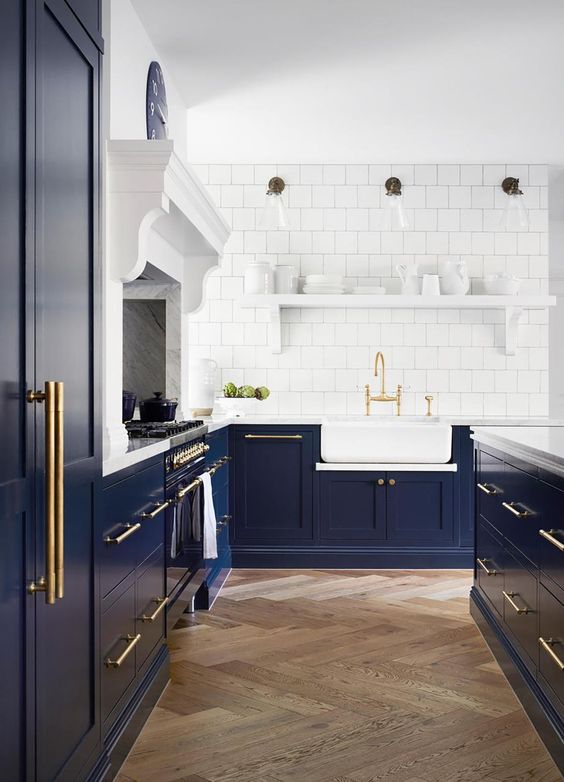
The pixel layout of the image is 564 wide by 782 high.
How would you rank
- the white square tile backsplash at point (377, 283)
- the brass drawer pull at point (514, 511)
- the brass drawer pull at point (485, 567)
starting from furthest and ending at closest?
the white square tile backsplash at point (377, 283), the brass drawer pull at point (485, 567), the brass drawer pull at point (514, 511)

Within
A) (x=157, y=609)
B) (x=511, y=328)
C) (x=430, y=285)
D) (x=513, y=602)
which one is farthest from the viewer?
(x=511, y=328)

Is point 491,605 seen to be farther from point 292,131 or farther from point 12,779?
point 292,131

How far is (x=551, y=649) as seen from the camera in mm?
2297

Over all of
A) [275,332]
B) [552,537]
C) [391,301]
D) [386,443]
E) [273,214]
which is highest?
[273,214]

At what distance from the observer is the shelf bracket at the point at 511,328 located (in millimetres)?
5289

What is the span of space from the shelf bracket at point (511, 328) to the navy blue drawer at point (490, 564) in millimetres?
2005

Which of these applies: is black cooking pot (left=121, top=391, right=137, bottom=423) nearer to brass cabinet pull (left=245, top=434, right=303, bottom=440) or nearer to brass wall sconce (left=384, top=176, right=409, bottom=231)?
brass cabinet pull (left=245, top=434, right=303, bottom=440)

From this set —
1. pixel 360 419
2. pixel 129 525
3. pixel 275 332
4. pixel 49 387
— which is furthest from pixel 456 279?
pixel 49 387

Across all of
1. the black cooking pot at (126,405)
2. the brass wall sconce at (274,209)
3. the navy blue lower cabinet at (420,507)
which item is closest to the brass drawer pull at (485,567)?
the navy blue lower cabinet at (420,507)

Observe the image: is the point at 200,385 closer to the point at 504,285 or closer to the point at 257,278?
the point at 257,278

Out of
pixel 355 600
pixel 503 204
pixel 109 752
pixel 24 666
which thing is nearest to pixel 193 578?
pixel 355 600

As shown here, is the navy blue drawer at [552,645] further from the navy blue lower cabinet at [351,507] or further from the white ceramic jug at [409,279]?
the white ceramic jug at [409,279]

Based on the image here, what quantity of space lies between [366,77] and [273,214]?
1.45m

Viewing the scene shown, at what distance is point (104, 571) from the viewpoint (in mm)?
2107
